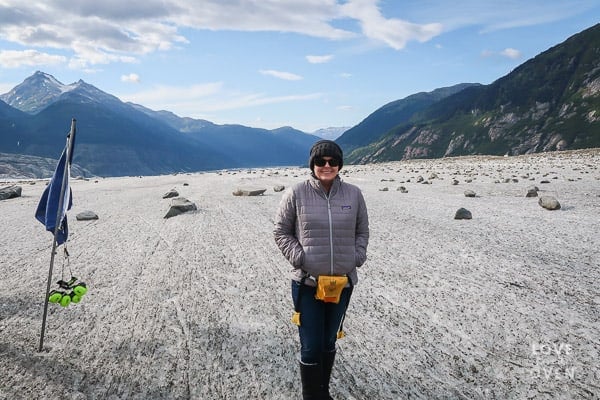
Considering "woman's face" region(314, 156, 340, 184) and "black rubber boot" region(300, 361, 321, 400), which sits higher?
"woman's face" region(314, 156, 340, 184)

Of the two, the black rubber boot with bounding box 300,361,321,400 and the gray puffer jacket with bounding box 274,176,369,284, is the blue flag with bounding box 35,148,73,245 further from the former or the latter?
the black rubber boot with bounding box 300,361,321,400

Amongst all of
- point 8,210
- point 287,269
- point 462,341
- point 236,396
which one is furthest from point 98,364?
point 8,210

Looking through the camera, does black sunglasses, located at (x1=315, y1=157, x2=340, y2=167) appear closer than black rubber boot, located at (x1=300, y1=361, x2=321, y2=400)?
Yes

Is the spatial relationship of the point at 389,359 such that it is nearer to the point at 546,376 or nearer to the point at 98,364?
the point at 546,376

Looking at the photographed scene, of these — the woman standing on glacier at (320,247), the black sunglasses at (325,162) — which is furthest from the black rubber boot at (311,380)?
the black sunglasses at (325,162)

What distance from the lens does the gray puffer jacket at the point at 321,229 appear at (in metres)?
4.99

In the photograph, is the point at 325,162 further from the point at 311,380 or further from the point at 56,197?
the point at 56,197

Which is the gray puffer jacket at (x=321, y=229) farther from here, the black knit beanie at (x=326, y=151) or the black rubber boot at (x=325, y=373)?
the black rubber boot at (x=325, y=373)

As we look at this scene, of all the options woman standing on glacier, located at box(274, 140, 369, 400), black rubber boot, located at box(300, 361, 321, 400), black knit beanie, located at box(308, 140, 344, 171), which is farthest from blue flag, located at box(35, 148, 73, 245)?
black rubber boot, located at box(300, 361, 321, 400)

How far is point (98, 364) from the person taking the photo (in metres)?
6.55

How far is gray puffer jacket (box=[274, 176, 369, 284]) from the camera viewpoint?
4.99 m

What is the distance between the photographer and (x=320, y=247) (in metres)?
4.99

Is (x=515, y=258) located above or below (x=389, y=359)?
above

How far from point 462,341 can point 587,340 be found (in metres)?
2.22
